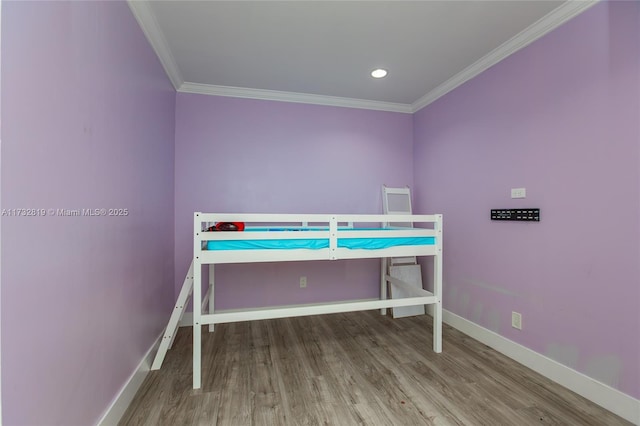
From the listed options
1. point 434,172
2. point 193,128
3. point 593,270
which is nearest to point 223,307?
point 193,128

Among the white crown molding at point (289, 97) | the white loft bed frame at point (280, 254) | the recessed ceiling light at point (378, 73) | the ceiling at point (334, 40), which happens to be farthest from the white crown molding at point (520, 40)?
the white loft bed frame at point (280, 254)

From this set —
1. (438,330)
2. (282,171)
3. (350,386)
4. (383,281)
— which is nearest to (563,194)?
(438,330)

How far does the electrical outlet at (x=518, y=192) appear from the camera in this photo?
6.39ft

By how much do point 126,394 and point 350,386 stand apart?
1269mm

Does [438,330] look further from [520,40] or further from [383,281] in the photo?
[520,40]

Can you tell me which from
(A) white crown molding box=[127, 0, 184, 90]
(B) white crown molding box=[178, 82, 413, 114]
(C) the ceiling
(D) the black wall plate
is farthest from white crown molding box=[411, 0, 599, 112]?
(A) white crown molding box=[127, 0, 184, 90]

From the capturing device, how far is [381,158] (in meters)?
3.20

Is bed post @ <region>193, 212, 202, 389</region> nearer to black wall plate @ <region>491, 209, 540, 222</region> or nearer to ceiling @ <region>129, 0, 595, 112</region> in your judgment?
ceiling @ <region>129, 0, 595, 112</region>

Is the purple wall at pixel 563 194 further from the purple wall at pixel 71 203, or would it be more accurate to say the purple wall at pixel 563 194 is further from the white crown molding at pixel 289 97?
the purple wall at pixel 71 203

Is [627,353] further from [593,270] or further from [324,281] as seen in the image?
[324,281]

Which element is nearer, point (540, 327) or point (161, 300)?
point (540, 327)

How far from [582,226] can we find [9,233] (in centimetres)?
259

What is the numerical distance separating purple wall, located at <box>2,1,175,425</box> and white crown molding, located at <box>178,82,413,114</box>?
0.87 meters

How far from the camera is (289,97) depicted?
2.88 metres
